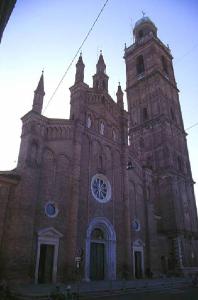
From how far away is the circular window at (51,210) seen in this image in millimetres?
19531

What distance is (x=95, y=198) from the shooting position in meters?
23.1

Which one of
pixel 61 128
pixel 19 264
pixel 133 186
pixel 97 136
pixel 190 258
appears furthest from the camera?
pixel 190 258

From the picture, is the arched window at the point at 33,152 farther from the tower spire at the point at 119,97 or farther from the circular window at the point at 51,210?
the tower spire at the point at 119,97

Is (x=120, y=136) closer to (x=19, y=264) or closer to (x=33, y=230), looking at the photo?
(x=33, y=230)

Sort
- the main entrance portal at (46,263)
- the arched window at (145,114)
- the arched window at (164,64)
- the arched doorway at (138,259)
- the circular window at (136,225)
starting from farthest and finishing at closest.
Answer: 1. the arched window at (164,64)
2. the arched window at (145,114)
3. the circular window at (136,225)
4. the arched doorway at (138,259)
5. the main entrance portal at (46,263)

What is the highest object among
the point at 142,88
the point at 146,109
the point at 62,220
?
the point at 142,88

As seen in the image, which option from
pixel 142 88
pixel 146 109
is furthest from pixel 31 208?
pixel 142 88

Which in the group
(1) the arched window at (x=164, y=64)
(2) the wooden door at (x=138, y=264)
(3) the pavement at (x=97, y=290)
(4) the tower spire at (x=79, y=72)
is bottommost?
(3) the pavement at (x=97, y=290)

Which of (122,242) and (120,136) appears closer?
(122,242)

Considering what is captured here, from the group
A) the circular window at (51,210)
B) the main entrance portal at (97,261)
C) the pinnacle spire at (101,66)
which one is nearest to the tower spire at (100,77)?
the pinnacle spire at (101,66)

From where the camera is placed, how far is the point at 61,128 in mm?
23141

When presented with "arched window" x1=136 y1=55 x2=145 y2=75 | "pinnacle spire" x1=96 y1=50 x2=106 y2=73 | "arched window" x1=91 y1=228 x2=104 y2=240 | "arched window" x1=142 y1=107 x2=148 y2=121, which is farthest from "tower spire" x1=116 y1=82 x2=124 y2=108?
"arched window" x1=136 y1=55 x2=145 y2=75

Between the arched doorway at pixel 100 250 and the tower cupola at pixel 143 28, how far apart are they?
39204mm

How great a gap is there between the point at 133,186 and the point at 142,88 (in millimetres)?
21261
